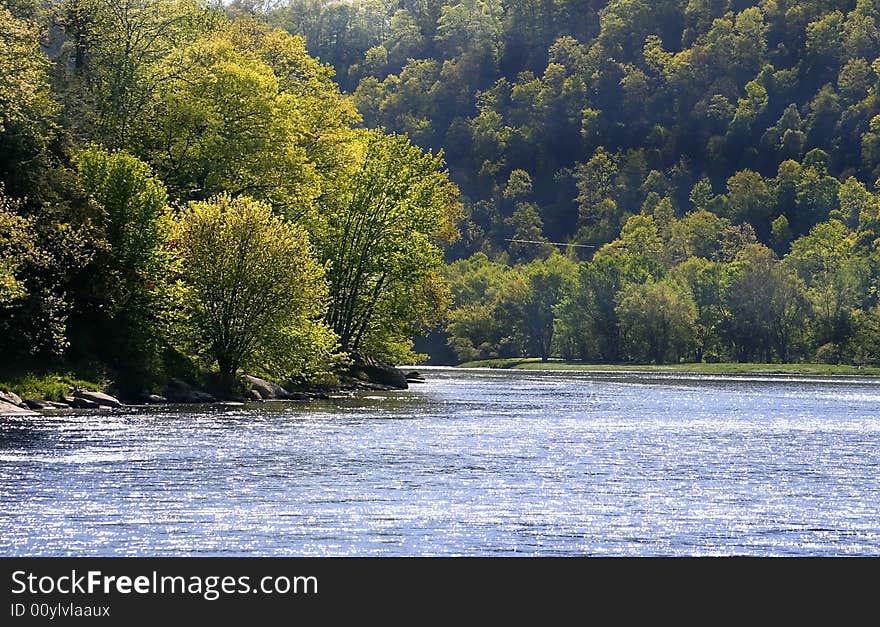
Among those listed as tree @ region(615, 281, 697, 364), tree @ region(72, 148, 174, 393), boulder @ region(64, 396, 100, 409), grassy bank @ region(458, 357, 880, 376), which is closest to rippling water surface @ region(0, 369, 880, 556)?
boulder @ region(64, 396, 100, 409)

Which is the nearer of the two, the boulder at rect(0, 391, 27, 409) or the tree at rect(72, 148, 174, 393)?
the boulder at rect(0, 391, 27, 409)

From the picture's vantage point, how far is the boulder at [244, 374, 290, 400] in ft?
244

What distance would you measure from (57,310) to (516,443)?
21.5 metres

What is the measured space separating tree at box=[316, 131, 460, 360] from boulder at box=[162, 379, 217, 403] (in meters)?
23.1

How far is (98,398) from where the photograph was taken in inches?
2447

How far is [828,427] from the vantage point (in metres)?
61.3

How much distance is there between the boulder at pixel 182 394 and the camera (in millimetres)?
67562

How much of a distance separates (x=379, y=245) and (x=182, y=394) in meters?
27.6

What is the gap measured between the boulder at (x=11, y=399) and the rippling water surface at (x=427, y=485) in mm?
2484

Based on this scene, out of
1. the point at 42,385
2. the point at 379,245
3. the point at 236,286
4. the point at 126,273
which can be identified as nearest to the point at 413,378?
the point at 379,245

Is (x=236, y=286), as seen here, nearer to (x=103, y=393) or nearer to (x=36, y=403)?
(x=103, y=393)

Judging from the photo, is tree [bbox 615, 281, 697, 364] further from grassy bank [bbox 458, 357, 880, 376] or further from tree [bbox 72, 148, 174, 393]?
tree [bbox 72, 148, 174, 393]
